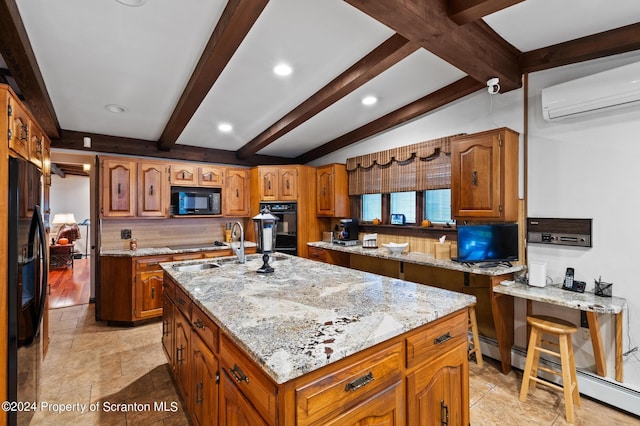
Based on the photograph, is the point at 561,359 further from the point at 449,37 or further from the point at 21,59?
the point at 21,59

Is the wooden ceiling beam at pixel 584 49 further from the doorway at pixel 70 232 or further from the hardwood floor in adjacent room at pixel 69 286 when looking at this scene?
the hardwood floor in adjacent room at pixel 69 286

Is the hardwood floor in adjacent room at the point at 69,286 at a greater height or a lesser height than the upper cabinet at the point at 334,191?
lesser

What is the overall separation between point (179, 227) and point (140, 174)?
0.99 meters

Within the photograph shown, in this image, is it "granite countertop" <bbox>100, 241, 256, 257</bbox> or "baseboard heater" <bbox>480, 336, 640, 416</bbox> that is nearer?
"baseboard heater" <bbox>480, 336, 640, 416</bbox>

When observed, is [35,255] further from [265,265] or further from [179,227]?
[179,227]

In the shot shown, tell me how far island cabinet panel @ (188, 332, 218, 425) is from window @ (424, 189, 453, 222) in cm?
293

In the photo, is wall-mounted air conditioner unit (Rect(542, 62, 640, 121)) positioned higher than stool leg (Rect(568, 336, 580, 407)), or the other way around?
wall-mounted air conditioner unit (Rect(542, 62, 640, 121))

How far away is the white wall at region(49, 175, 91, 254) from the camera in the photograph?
9055 mm

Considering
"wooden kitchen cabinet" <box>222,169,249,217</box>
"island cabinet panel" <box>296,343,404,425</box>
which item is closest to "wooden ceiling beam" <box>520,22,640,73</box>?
"island cabinet panel" <box>296,343,404,425</box>

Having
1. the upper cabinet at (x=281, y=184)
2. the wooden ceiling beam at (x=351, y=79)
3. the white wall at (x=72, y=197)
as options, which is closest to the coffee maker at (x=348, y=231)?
the upper cabinet at (x=281, y=184)

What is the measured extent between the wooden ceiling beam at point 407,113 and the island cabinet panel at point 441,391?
2509 millimetres

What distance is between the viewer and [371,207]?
462cm

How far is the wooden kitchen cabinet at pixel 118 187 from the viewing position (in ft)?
13.0

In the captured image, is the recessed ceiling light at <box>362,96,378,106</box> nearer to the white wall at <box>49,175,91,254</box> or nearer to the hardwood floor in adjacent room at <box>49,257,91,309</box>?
the hardwood floor in adjacent room at <box>49,257,91,309</box>
